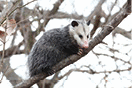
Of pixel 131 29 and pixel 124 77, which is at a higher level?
pixel 131 29

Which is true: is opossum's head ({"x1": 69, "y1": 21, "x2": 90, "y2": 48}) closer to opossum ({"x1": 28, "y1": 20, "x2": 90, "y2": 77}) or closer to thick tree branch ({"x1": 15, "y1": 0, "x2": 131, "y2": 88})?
opossum ({"x1": 28, "y1": 20, "x2": 90, "y2": 77})

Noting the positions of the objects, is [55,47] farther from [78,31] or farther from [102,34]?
[102,34]

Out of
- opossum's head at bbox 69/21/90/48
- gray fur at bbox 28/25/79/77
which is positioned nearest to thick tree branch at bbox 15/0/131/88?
gray fur at bbox 28/25/79/77

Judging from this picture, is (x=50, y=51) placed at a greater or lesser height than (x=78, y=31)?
lesser

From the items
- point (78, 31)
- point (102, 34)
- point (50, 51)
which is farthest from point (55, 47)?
point (102, 34)

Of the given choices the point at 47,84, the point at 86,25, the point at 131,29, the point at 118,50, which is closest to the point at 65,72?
the point at 47,84

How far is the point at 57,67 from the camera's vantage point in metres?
2.25

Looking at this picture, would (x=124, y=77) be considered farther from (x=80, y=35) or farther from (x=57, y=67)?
(x=57, y=67)

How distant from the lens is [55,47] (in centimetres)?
255

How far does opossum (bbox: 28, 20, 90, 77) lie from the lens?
2443 mm

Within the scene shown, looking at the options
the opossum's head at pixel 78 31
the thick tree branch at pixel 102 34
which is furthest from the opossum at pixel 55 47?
the thick tree branch at pixel 102 34

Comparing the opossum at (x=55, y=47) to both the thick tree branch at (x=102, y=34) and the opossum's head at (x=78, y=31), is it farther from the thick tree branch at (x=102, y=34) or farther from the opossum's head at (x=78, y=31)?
the thick tree branch at (x=102, y=34)

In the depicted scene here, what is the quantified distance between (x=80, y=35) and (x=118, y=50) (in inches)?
75.8

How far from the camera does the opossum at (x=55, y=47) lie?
Answer: 244cm
